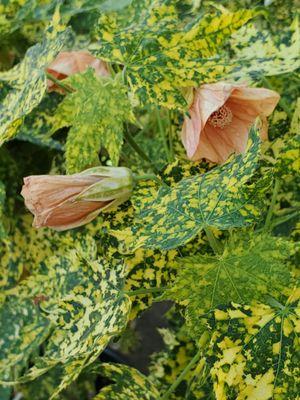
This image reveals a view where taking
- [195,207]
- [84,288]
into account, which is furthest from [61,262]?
[195,207]

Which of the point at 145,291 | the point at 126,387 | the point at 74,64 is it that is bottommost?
the point at 126,387

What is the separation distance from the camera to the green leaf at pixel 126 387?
575 mm

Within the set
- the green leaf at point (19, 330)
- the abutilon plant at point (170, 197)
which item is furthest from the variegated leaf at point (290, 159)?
the green leaf at point (19, 330)

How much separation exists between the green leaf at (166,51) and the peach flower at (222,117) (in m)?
0.02

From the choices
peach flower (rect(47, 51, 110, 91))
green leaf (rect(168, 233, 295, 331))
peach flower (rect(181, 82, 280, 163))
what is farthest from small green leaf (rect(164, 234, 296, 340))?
peach flower (rect(47, 51, 110, 91))

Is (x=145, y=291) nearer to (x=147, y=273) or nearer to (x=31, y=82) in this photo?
(x=147, y=273)

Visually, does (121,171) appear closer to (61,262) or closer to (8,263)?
(61,262)

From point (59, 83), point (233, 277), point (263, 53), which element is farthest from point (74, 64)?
point (233, 277)

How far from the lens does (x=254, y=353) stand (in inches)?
14.1

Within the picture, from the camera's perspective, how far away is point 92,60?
22.7 inches

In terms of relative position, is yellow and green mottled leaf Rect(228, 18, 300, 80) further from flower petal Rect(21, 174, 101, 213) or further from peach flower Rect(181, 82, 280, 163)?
flower petal Rect(21, 174, 101, 213)

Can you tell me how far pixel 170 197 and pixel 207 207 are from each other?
28 millimetres

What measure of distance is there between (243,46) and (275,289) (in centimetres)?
24

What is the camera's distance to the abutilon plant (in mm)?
386
